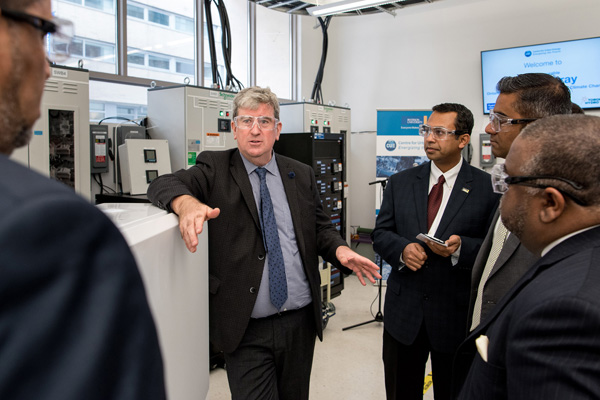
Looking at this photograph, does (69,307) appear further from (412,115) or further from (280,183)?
(412,115)

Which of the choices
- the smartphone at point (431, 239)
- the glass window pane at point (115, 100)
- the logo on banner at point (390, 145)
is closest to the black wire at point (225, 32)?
the glass window pane at point (115, 100)

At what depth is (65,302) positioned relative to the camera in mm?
326

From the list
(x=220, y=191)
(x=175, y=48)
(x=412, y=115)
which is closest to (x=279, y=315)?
(x=220, y=191)

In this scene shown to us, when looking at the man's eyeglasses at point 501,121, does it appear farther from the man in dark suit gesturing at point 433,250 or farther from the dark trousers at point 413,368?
the dark trousers at point 413,368

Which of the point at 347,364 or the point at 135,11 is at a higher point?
the point at 135,11

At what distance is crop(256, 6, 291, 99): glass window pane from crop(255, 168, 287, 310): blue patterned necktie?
14.2 feet

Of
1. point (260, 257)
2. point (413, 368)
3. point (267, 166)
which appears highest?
point (267, 166)

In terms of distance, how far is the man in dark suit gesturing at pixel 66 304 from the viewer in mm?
305

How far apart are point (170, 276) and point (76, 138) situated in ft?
8.07

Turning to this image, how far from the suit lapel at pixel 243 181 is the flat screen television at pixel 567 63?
15.0ft

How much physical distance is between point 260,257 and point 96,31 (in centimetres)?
336

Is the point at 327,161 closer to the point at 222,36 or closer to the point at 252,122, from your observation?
the point at 222,36

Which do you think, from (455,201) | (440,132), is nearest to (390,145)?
(440,132)

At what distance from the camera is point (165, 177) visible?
1663 mm
